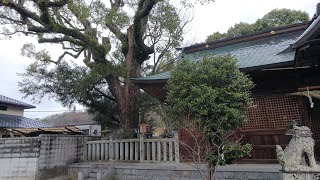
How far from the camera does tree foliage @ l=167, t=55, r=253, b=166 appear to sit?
19.7ft

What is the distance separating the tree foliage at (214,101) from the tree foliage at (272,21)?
18.7 meters

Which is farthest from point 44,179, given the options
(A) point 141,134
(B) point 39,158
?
(A) point 141,134

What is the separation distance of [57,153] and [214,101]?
27.1ft

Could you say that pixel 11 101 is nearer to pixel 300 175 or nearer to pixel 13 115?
pixel 13 115

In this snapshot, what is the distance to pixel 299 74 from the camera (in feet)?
28.7

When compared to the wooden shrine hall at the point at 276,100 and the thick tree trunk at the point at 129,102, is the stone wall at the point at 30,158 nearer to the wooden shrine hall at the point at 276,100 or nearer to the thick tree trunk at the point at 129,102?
the thick tree trunk at the point at 129,102

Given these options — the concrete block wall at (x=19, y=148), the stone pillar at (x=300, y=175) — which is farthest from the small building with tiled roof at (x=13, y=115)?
the stone pillar at (x=300, y=175)

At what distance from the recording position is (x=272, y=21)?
988 inches

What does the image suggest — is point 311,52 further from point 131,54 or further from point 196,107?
point 131,54

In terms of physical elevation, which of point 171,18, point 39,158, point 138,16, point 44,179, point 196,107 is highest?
point 171,18

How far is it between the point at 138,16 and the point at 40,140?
281 inches

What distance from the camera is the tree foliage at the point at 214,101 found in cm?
600

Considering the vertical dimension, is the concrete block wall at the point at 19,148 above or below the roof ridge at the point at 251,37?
below

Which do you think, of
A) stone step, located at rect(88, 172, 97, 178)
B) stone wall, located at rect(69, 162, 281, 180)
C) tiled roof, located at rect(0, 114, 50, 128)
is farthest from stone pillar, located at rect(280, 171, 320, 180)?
tiled roof, located at rect(0, 114, 50, 128)
